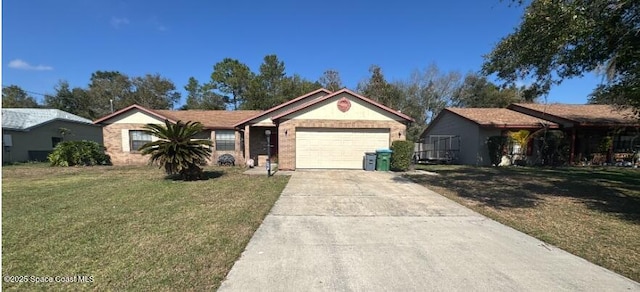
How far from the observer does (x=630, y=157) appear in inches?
→ 752

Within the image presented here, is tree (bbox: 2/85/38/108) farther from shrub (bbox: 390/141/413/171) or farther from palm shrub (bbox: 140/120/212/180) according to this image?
shrub (bbox: 390/141/413/171)

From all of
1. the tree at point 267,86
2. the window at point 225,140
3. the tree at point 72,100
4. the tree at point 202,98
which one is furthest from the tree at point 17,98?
the window at point 225,140

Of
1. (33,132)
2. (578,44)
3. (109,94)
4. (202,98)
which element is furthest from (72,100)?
(578,44)

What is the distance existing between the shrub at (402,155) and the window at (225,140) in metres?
9.80

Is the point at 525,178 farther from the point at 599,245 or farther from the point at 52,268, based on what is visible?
the point at 52,268

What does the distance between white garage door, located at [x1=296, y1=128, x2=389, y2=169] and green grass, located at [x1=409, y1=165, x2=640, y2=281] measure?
388 cm

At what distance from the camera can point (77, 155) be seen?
1742 cm

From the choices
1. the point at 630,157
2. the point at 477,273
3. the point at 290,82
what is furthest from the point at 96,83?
the point at 630,157

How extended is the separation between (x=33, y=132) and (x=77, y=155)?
314 inches

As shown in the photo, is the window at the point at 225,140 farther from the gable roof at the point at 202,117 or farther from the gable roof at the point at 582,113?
the gable roof at the point at 582,113

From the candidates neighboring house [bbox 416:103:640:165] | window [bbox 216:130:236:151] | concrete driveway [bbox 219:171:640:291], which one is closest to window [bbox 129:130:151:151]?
window [bbox 216:130:236:151]

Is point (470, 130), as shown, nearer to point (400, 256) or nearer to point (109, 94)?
point (400, 256)

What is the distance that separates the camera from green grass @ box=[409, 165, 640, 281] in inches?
189

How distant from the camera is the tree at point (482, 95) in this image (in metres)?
38.4
